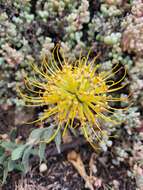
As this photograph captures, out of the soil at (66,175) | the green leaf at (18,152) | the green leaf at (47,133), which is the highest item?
the green leaf at (47,133)

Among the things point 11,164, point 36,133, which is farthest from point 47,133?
point 11,164

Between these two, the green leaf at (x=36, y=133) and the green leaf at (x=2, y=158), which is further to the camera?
the green leaf at (x=2, y=158)

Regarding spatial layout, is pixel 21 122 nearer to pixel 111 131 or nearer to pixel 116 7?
pixel 111 131

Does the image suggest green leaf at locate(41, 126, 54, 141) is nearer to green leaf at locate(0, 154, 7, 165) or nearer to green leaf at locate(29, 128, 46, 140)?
green leaf at locate(29, 128, 46, 140)

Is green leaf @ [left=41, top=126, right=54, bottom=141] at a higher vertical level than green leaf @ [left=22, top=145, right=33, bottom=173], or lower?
higher

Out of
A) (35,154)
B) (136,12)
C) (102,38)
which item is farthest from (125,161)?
(136,12)

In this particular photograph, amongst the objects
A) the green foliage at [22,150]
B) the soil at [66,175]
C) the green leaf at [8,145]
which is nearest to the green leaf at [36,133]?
the green foliage at [22,150]

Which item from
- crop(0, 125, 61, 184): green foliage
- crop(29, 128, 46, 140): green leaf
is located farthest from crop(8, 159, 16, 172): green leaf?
crop(29, 128, 46, 140): green leaf

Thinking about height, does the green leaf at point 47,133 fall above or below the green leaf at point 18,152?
above

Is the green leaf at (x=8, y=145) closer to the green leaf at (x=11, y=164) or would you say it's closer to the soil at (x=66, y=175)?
the green leaf at (x=11, y=164)

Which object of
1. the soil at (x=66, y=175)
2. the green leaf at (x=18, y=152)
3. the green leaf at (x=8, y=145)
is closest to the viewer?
the green leaf at (x=18, y=152)

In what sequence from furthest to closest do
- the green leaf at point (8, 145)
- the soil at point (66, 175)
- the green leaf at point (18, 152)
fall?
the soil at point (66, 175) → the green leaf at point (8, 145) → the green leaf at point (18, 152)
